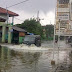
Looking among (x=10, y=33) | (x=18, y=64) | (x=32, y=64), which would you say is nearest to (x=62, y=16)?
(x=32, y=64)

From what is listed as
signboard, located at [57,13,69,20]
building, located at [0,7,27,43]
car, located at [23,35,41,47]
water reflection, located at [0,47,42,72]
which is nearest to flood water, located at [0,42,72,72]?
water reflection, located at [0,47,42,72]

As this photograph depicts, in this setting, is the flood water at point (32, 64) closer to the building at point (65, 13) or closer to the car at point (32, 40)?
the building at point (65, 13)

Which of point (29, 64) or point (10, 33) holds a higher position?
point (10, 33)

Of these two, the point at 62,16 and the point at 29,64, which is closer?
the point at 29,64

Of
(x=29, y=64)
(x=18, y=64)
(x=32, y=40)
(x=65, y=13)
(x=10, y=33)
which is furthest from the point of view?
(x=10, y=33)

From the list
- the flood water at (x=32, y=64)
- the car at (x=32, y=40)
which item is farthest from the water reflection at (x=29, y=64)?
the car at (x=32, y=40)

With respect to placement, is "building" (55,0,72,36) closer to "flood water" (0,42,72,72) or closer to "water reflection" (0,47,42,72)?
"flood water" (0,42,72,72)

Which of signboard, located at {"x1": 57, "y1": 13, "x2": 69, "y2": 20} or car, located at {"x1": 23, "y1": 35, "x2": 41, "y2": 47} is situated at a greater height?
signboard, located at {"x1": 57, "y1": 13, "x2": 69, "y2": 20}

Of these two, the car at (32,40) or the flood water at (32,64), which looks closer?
the flood water at (32,64)

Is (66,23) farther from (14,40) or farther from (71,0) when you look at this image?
(14,40)

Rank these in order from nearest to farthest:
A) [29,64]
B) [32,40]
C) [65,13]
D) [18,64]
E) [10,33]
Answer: [18,64]
[29,64]
[65,13]
[32,40]
[10,33]

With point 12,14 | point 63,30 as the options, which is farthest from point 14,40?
point 63,30

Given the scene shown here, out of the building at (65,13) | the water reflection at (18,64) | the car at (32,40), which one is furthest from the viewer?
the car at (32,40)

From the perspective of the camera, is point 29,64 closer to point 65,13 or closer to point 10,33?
point 65,13
